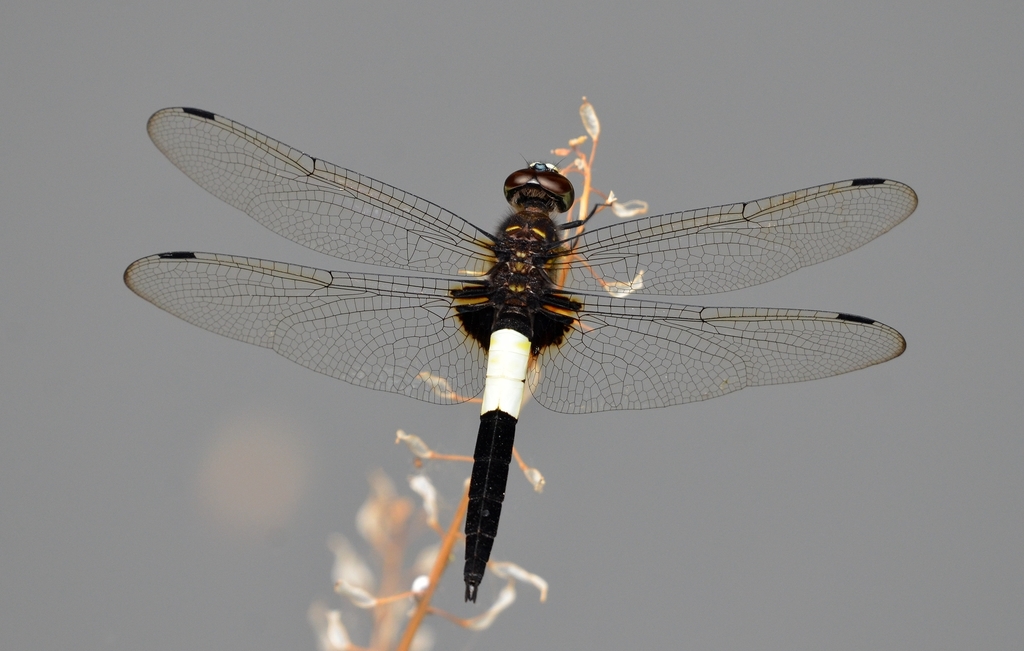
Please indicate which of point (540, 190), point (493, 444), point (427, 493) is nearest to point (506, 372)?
point (493, 444)

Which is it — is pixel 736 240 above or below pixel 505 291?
above

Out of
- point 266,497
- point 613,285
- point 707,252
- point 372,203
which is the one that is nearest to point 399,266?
point 372,203

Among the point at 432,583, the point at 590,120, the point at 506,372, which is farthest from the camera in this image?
the point at 590,120

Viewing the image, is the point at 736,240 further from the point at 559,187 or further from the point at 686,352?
the point at 559,187

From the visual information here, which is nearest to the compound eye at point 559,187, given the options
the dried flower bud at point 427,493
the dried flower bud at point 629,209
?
the dried flower bud at point 629,209

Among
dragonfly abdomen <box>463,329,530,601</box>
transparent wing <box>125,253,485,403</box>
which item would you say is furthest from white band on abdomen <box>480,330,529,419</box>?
transparent wing <box>125,253,485,403</box>

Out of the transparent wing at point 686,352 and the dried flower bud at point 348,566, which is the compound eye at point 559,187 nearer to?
the transparent wing at point 686,352
